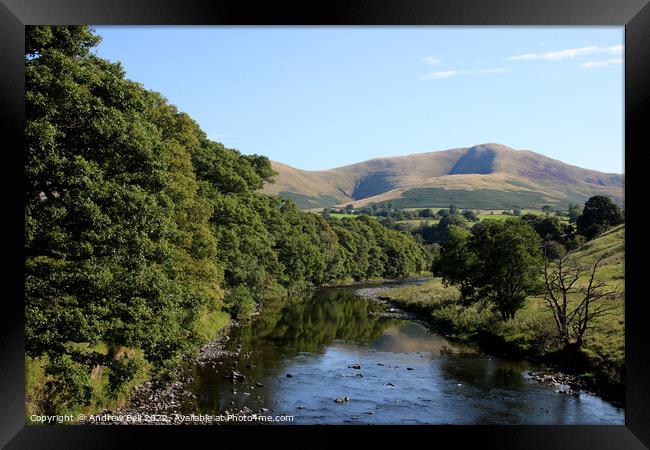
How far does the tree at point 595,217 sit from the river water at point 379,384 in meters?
9.13

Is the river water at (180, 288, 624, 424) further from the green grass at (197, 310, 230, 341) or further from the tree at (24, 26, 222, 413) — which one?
the tree at (24, 26, 222, 413)

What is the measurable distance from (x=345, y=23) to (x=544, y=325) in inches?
614

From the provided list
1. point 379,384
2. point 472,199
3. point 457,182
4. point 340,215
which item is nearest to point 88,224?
point 379,384

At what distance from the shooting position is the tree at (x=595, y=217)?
26875mm

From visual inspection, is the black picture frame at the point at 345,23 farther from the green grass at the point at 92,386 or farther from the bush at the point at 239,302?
the bush at the point at 239,302


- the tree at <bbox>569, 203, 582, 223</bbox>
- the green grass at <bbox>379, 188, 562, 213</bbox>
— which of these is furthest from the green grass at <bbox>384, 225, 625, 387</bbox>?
the green grass at <bbox>379, 188, 562, 213</bbox>

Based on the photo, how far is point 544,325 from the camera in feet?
67.9

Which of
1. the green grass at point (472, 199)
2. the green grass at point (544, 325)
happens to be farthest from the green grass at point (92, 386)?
the green grass at point (472, 199)

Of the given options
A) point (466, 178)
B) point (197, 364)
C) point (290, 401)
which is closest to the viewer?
point (290, 401)

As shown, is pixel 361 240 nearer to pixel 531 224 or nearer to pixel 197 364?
pixel 531 224

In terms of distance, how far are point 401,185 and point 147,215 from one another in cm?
4439

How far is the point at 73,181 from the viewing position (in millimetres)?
9430

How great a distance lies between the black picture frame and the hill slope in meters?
13.8
